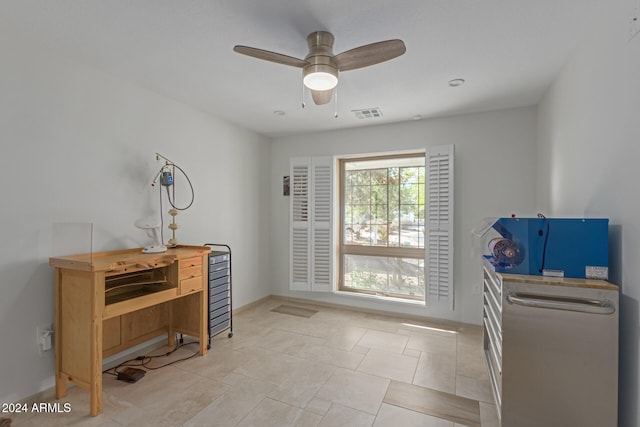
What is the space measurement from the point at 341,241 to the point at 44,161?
3.28 metres

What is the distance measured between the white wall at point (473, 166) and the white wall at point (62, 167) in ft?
7.68

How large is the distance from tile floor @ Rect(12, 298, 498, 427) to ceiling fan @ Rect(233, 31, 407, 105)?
7.19 feet

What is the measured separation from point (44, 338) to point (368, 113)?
3531 mm

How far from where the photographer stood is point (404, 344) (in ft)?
9.99

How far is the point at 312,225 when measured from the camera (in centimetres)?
420

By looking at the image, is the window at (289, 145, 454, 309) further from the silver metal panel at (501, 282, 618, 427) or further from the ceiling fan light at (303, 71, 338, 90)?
the ceiling fan light at (303, 71, 338, 90)

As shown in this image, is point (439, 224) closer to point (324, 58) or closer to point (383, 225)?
point (383, 225)

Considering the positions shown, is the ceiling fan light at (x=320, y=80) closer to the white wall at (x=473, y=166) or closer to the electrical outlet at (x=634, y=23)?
the electrical outlet at (x=634, y=23)

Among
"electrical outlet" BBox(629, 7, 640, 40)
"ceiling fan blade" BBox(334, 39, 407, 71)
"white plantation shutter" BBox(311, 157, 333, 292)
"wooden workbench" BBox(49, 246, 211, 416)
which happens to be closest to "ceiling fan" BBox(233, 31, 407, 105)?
"ceiling fan blade" BBox(334, 39, 407, 71)

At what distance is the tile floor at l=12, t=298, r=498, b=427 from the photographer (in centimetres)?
195

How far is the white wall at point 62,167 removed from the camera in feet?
6.55

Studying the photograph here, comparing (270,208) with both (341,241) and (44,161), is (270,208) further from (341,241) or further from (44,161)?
(44,161)

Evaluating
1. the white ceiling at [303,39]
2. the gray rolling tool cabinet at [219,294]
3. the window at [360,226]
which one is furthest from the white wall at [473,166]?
the gray rolling tool cabinet at [219,294]

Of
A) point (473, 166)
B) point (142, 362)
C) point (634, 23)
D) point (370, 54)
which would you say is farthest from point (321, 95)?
point (142, 362)
